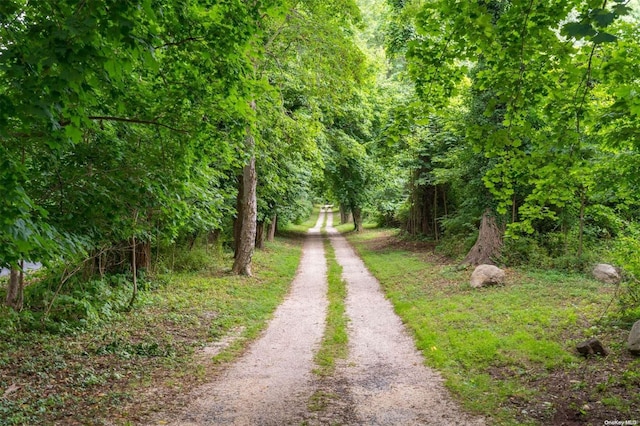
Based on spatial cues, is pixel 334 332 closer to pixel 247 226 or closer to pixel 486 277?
pixel 486 277

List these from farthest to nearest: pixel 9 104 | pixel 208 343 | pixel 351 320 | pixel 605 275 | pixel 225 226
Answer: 1. pixel 225 226
2. pixel 605 275
3. pixel 351 320
4. pixel 208 343
5. pixel 9 104

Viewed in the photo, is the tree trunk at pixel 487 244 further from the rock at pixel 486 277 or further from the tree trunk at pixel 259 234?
the tree trunk at pixel 259 234

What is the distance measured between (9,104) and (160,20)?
2251 mm

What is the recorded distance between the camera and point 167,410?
5562 millimetres

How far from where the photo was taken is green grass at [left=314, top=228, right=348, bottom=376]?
7.57 m

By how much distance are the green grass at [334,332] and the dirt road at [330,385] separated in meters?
0.15

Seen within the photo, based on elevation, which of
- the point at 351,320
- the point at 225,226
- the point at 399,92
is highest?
the point at 399,92

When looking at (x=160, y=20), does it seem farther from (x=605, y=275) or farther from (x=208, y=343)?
(x=605, y=275)

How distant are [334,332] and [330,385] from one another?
3.07 meters

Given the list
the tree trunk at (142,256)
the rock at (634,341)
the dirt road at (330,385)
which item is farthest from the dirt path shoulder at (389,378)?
the tree trunk at (142,256)

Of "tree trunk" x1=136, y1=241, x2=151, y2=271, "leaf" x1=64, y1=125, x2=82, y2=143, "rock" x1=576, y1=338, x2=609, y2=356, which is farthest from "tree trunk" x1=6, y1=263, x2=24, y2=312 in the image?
"rock" x1=576, y1=338, x2=609, y2=356

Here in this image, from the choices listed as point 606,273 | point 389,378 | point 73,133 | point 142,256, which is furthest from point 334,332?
point 606,273

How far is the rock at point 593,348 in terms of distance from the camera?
6863mm

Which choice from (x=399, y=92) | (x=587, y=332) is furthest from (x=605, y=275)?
(x=399, y=92)
